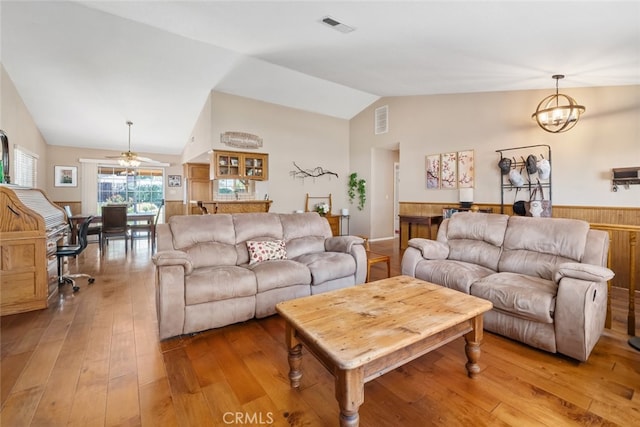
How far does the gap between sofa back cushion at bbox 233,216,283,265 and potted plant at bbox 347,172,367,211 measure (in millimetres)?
4239

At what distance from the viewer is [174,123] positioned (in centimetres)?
688

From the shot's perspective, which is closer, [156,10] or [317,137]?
[156,10]

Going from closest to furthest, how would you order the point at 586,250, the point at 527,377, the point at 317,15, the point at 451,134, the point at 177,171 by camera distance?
1. the point at 527,377
2. the point at 586,250
3. the point at 317,15
4. the point at 451,134
5. the point at 177,171

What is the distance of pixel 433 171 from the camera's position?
226 inches

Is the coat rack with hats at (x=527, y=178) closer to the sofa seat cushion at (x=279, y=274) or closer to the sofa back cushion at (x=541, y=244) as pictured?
the sofa back cushion at (x=541, y=244)

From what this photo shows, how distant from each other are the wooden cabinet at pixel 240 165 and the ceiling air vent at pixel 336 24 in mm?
3506

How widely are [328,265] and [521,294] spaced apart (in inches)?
66.3

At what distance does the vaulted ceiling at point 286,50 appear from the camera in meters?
2.63

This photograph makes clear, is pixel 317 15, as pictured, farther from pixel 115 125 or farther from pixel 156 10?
pixel 115 125

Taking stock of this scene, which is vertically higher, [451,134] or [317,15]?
[317,15]

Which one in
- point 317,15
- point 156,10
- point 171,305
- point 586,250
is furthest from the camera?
point 156,10

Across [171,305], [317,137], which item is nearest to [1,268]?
[171,305]

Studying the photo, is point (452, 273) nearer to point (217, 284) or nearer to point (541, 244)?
point (541, 244)

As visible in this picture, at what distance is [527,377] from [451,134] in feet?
15.2
